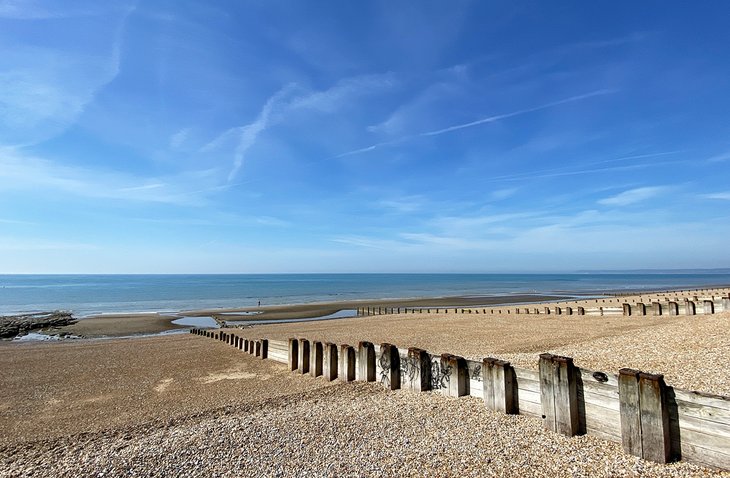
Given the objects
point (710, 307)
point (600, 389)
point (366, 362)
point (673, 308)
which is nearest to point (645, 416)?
point (600, 389)

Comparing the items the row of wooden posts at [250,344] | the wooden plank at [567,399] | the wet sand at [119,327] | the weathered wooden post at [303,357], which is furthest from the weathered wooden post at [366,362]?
the wet sand at [119,327]

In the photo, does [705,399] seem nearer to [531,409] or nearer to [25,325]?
[531,409]

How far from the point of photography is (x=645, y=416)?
428 centimetres

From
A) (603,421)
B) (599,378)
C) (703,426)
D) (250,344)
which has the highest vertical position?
(599,378)

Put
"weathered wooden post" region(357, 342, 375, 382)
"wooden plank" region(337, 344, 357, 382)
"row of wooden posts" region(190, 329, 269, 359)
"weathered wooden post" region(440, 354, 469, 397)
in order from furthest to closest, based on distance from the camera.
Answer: "row of wooden posts" region(190, 329, 269, 359) < "wooden plank" region(337, 344, 357, 382) < "weathered wooden post" region(357, 342, 375, 382) < "weathered wooden post" region(440, 354, 469, 397)

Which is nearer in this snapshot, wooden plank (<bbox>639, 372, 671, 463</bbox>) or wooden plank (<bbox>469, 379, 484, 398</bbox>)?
wooden plank (<bbox>639, 372, 671, 463</bbox>)

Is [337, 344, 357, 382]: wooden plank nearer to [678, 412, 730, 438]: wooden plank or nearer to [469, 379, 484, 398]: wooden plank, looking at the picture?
[469, 379, 484, 398]: wooden plank

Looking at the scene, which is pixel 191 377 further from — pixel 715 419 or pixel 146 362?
pixel 715 419

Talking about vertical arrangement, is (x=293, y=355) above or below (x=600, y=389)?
below

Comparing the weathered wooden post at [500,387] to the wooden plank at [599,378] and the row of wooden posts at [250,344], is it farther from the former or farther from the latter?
the row of wooden posts at [250,344]

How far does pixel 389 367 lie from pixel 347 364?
51.6 inches

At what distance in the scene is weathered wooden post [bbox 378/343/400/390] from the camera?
7824 mm

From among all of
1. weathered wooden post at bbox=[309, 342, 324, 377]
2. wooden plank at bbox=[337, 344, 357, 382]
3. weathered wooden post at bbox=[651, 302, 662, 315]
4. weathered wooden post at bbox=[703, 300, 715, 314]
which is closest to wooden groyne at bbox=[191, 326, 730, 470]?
wooden plank at bbox=[337, 344, 357, 382]

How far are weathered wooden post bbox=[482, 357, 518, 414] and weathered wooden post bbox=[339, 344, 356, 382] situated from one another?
3.39 meters
